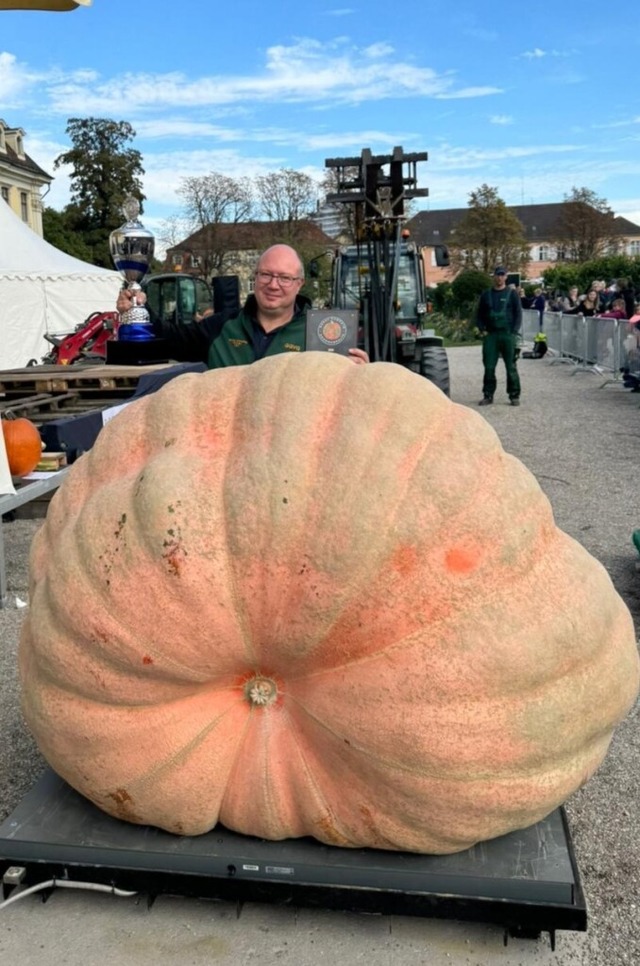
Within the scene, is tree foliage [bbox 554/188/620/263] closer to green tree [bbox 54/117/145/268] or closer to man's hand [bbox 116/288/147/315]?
green tree [bbox 54/117/145/268]

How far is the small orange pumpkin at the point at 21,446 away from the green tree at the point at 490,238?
50457 millimetres

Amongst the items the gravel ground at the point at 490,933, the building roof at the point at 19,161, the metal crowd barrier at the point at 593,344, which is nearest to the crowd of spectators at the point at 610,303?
the metal crowd barrier at the point at 593,344

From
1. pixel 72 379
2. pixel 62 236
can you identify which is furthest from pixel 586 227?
pixel 72 379

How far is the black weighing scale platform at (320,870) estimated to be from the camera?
82.4 inches

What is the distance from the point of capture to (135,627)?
2029 millimetres

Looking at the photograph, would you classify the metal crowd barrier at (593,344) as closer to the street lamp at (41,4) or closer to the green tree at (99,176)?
the street lamp at (41,4)

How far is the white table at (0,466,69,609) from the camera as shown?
4.79 metres

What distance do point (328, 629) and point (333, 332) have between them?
1740 mm

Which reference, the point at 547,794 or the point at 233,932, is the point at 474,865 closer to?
the point at 547,794

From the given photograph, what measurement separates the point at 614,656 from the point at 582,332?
1578 centimetres

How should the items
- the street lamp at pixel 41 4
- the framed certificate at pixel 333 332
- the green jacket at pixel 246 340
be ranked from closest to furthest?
the framed certificate at pixel 333 332 < the green jacket at pixel 246 340 < the street lamp at pixel 41 4

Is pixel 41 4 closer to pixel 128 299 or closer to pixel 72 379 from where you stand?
pixel 128 299

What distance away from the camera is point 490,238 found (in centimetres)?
5416

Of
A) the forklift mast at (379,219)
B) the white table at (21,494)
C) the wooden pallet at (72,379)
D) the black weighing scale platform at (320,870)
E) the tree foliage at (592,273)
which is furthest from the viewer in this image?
the tree foliage at (592,273)
